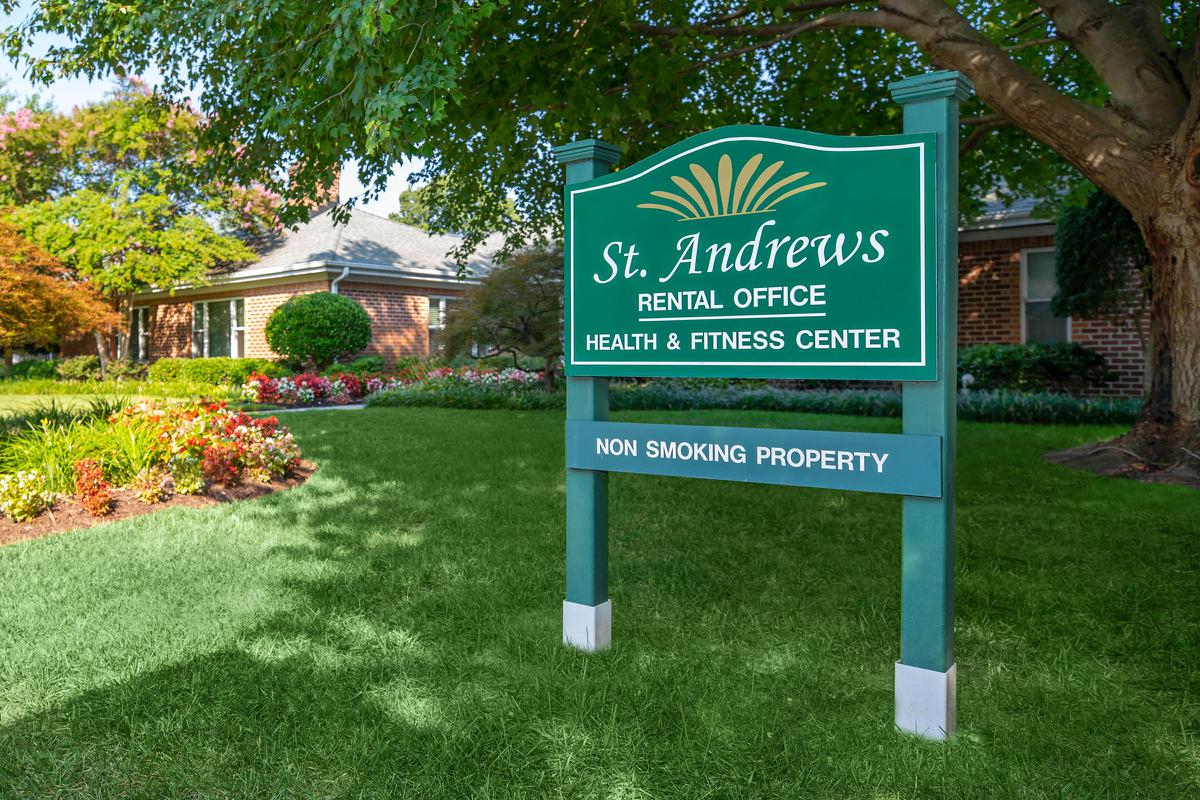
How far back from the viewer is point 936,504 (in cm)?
275

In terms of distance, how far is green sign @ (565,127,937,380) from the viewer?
2779mm

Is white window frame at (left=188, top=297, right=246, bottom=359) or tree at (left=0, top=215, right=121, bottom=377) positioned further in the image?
white window frame at (left=188, top=297, right=246, bottom=359)

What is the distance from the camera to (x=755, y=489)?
7.00 meters

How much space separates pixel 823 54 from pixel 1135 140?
3.19 metres

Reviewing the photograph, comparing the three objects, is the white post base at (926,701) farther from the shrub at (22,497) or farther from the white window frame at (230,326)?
the white window frame at (230,326)

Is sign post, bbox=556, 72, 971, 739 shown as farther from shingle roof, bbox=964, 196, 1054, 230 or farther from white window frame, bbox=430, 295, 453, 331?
white window frame, bbox=430, 295, 453, 331

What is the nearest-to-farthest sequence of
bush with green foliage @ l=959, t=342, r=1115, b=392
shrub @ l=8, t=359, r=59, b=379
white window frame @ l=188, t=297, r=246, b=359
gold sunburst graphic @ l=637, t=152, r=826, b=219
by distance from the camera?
1. gold sunburst graphic @ l=637, t=152, r=826, b=219
2. bush with green foliage @ l=959, t=342, r=1115, b=392
3. white window frame @ l=188, t=297, r=246, b=359
4. shrub @ l=8, t=359, r=59, b=379

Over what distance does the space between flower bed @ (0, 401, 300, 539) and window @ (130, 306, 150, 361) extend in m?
19.4

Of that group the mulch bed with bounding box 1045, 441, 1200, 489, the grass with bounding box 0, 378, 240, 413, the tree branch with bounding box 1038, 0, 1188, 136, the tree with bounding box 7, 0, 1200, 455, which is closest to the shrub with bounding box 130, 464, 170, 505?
the tree with bounding box 7, 0, 1200, 455

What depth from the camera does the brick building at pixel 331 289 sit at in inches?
785

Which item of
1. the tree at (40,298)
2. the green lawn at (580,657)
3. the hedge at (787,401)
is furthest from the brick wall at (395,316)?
the green lawn at (580,657)

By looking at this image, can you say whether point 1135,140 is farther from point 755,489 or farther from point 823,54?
point 755,489

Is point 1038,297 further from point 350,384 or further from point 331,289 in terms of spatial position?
point 331,289

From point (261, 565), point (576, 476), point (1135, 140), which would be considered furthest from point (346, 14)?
point (1135, 140)
